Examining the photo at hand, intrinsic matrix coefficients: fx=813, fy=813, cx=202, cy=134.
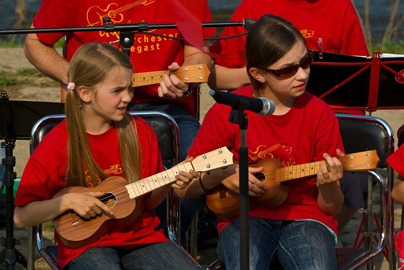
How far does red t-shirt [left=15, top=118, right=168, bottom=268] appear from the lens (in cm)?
320

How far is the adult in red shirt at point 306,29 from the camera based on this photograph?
4332 millimetres

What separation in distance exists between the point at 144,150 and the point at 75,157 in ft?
0.97

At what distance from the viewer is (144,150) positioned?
3.38 m

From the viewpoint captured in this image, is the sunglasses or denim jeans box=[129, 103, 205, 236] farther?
denim jeans box=[129, 103, 205, 236]

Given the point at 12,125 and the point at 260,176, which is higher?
the point at 12,125

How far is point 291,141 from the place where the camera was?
3352mm

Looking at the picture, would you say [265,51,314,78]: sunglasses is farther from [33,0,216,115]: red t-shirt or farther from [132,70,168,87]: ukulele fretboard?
[33,0,216,115]: red t-shirt

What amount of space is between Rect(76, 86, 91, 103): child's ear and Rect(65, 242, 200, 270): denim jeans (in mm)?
629

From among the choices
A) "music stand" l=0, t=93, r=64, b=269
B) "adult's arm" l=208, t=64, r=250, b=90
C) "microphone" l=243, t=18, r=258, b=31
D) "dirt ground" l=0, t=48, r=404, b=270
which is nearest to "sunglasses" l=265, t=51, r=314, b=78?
"microphone" l=243, t=18, r=258, b=31

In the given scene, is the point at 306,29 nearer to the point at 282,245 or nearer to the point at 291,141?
the point at 291,141

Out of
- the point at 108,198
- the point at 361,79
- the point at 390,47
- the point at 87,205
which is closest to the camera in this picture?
the point at 87,205

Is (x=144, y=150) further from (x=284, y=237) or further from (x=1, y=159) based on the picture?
(x=1, y=159)

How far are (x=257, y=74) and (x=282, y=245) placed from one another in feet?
2.35

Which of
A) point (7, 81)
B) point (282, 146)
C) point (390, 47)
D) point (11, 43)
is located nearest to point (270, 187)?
point (282, 146)
